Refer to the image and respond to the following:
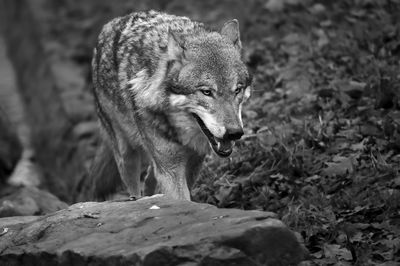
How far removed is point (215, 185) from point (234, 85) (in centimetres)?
178

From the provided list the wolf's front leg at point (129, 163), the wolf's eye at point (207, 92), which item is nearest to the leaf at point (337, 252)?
the wolf's eye at point (207, 92)

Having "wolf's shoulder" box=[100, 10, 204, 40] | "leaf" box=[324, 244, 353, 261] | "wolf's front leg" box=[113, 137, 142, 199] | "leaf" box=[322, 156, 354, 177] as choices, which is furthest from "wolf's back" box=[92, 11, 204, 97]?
"leaf" box=[324, 244, 353, 261]

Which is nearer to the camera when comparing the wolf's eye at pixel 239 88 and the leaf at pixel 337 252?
the leaf at pixel 337 252

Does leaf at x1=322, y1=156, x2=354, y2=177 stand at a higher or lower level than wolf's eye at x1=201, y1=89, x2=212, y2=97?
lower

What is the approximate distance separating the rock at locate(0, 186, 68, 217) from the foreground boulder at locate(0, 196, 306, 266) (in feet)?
6.06

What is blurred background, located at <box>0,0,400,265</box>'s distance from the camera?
612 cm

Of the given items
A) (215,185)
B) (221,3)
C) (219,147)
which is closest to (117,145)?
(215,185)

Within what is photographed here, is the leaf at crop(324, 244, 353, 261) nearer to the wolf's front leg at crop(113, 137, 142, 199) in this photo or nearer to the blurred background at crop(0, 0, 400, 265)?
the blurred background at crop(0, 0, 400, 265)

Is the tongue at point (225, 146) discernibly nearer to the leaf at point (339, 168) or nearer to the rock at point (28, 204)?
the leaf at point (339, 168)

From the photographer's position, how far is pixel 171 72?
6.02m

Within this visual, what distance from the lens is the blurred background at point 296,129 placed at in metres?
6.12

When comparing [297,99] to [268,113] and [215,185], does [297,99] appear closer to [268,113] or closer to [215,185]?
[268,113]

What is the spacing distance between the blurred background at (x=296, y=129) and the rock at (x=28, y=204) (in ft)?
0.06

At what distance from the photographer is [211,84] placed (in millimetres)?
5750
